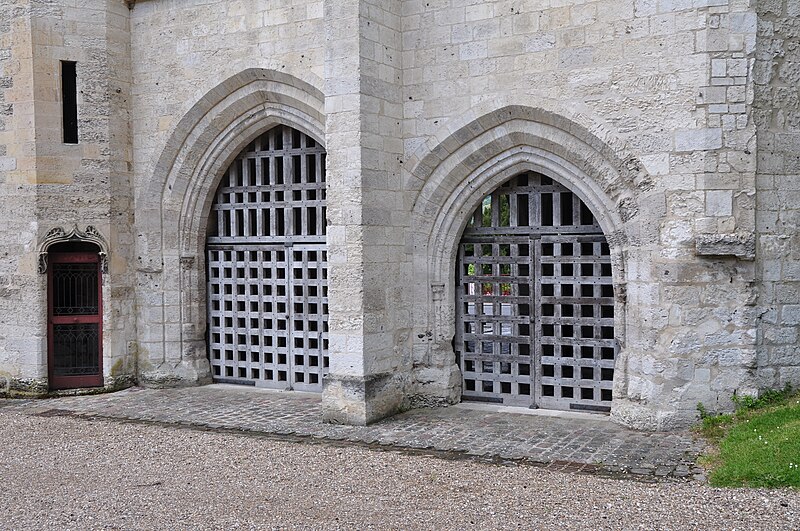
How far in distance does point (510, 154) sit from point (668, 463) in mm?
3205

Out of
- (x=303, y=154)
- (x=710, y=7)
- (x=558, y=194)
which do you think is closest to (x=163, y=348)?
(x=303, y=154)

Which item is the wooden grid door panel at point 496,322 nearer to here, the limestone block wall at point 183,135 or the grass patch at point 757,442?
the grass patch at point 757,442

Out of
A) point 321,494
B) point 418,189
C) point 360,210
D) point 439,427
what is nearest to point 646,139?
point 418,189

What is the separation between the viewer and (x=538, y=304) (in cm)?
780

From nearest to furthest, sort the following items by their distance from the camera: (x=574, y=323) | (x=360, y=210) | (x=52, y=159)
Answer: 1. (x=360, y=210)
2. (x=574, y=323)
3. (x=52, y=159)

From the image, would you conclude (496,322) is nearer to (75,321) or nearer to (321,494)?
(321,494)

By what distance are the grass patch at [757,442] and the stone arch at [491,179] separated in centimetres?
113

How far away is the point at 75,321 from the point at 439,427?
467 centimetres

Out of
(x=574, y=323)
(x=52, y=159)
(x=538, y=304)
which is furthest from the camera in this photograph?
(x=52, y=159)

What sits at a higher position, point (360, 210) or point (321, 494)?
point (360, 210)

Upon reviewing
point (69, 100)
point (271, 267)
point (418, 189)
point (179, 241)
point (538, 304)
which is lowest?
point (538, 304)

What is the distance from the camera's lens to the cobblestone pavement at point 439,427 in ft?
19.8

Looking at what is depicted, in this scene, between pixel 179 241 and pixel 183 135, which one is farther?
pixel 179 241

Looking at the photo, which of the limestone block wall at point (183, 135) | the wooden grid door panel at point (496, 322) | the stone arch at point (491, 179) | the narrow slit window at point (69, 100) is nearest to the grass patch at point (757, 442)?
the stone arch at point (491, 179)
